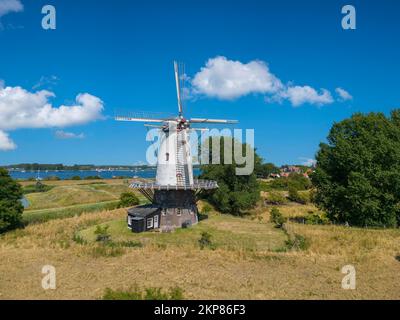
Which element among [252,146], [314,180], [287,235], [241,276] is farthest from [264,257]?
[252,146]

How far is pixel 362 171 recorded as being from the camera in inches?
1251

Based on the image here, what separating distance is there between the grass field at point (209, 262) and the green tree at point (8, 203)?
130 centimetres

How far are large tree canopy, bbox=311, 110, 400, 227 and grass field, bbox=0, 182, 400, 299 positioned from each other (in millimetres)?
3279

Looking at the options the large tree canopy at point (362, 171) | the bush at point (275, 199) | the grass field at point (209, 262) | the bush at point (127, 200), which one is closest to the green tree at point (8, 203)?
the grass field at point (209, 262)

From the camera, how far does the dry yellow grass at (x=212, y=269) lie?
15.5 metres

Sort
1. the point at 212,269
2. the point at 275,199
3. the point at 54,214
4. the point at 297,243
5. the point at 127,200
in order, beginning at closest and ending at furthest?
the point at 212,269 < the point at 297,243 < the point at 54,214 < the point at 127,200 < the point at 275,199

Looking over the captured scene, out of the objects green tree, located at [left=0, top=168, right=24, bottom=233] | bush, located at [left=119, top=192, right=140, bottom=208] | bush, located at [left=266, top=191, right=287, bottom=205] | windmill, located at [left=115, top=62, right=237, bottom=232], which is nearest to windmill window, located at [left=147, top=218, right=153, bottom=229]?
windmill, located at [left=115, top=62, right=237, bottom=232]

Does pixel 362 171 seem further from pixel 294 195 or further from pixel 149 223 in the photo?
pixel 294 195

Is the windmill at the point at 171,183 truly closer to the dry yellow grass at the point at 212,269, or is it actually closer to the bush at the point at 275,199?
the dry yellow grass at the point at 212,269

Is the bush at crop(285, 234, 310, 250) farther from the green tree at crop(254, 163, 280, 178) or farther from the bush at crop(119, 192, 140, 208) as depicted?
the bush at crop(119, 192, 140, 208)

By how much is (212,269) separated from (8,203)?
23.0m

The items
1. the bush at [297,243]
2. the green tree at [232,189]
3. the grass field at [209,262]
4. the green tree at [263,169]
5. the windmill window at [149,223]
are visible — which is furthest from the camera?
the green tree at [263,169]

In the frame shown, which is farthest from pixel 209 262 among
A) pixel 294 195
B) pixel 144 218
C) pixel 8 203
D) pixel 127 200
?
pixel 294 195
